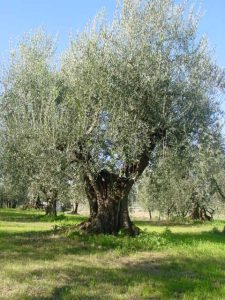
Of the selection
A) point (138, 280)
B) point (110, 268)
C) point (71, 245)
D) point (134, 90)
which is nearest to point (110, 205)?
point (71, 245)

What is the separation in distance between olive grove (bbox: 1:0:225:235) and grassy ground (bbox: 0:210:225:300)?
311 cm

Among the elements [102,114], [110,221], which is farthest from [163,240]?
[102,114]

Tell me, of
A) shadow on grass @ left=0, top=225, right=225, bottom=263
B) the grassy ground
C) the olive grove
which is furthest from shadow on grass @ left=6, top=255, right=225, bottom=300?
the olive grove

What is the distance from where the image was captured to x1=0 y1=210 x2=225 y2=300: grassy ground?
450 inches

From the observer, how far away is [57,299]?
1057 cm

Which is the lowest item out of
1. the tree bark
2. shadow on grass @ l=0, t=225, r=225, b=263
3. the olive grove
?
shadow on grass @ l=0, t=225, r=225, b=263

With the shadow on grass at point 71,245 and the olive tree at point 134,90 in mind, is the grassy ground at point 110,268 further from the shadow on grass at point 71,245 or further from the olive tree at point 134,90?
the olive tree at point 134,90

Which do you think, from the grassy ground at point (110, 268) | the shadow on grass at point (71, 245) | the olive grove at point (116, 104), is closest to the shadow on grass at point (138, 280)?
the grassy ground at point (110, 268)

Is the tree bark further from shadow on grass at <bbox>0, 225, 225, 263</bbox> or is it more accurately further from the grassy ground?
the grassy ground

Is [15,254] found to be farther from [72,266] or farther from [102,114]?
[102,114]

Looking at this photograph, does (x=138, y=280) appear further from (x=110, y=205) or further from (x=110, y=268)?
(x=110, y=205)

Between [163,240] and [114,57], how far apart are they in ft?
28.6

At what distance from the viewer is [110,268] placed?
14.9m

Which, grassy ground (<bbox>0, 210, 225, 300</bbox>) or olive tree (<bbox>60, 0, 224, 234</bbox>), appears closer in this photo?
grassy ground (<bbox>0, 210, 225, 300</bbox>)
